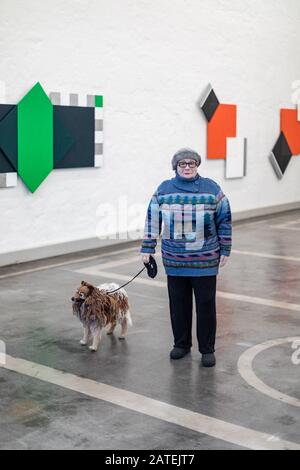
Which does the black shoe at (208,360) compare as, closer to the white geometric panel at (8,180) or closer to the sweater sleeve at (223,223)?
the sweater sleeve at (223,223)

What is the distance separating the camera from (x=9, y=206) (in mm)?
10008

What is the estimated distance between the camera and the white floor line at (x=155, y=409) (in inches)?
172

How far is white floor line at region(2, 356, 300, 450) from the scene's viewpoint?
14.3 feet

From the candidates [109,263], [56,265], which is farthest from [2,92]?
[109,263]

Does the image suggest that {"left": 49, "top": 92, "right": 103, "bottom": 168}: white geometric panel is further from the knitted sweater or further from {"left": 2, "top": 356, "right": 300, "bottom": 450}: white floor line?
{"left": 2, "top": 356, "right": 300, "bottom": 450}: white floor line

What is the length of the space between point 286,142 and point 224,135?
2.52 metres

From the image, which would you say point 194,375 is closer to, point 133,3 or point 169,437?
point 169,437

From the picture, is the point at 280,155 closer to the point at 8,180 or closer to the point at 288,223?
the point at 288,223

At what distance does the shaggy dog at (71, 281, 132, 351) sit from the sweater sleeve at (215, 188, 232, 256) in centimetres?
112

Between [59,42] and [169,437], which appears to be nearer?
[169,437]

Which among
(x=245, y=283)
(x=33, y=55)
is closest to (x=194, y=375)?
(x=245, y=283)

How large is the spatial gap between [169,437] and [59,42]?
736cm

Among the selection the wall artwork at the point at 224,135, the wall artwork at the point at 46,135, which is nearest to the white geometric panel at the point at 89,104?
the wall artwork at the point at 46,135

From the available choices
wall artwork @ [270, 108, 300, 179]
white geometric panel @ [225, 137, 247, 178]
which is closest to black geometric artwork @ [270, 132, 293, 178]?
wall artwork @ [270, 108, 300, 179]
